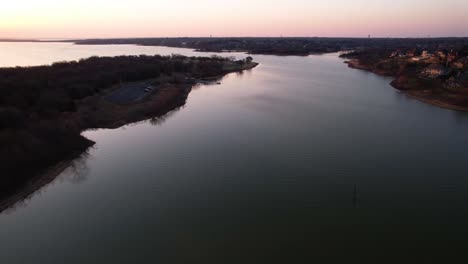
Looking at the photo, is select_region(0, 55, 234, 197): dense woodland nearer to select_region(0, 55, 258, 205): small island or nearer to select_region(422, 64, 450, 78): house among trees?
select_region(0, 55, 258, 205): small island

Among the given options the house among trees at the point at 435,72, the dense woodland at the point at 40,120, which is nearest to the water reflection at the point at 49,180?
the dense woodland at the point at 40,120

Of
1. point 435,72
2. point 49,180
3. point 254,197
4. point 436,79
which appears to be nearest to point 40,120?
point 49,180

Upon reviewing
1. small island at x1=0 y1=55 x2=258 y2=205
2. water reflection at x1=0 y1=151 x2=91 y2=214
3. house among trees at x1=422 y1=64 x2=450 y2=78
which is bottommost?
water reflection at x1=0 y1=151 x2=91 y2=214

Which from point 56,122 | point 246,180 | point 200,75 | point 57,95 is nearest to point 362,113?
point 246,180

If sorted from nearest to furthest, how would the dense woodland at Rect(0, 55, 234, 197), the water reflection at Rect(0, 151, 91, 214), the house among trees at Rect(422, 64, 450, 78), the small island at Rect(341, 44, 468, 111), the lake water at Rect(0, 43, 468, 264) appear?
1. the lake water at Rect(0, 43, 468, 264)
2. the water reflection at Rect(0, 151, 91, 214)
3. the dense woodland at Rect(0, 55, 234, 197)
4. the small island at Rect(341, 44, 468, 111)
5. the house among trees at Rect(422, 64, 450, 78)

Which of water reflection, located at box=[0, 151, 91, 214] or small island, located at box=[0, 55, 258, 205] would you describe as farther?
small island, located at box=[0, 55, 258, 205]

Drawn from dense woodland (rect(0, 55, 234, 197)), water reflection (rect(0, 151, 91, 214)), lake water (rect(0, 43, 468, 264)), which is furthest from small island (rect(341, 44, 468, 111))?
dense woodland (rect(0, 55, 234, 197))

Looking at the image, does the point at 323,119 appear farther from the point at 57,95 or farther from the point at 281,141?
the point at 57,95
